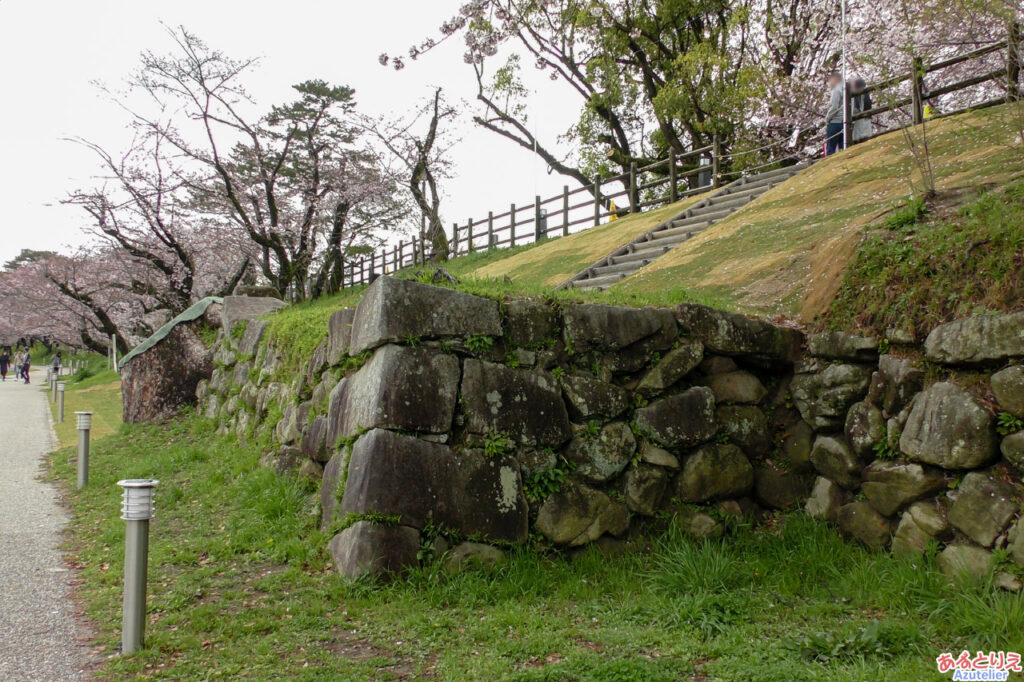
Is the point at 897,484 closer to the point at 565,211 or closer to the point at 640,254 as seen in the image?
the point at 640,254

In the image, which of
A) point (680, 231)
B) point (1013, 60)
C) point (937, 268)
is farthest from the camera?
point (680, 231)

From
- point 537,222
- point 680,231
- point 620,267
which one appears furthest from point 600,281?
point 537,222

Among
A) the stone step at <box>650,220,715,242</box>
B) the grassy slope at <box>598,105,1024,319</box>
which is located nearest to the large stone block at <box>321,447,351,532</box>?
the grassy slope at <box>598,105,1024,319</box>

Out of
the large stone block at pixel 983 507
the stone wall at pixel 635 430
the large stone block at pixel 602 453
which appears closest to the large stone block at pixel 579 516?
the stone wall at pixel 635 430

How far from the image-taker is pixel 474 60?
23734 mm

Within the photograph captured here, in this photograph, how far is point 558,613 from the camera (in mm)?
4160

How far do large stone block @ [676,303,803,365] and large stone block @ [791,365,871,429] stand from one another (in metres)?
0.30

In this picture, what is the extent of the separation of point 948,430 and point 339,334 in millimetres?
4538

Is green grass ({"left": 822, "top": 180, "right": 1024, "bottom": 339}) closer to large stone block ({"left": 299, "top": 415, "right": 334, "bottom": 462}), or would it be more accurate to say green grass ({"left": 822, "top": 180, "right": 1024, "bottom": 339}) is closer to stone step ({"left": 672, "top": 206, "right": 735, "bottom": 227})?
large stone block ({"left": 299, "top": 415, "right": 334, "bottom": 462})

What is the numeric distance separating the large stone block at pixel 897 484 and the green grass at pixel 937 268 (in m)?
0.95

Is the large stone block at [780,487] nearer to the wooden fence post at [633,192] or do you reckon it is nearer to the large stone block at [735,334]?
the large stone block at [735,334]

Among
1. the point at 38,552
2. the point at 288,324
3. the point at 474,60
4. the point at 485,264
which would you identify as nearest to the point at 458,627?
the point at 38,552

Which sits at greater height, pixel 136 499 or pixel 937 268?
pixel 937 268

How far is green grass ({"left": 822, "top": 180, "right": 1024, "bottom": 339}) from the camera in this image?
14.9 ft
